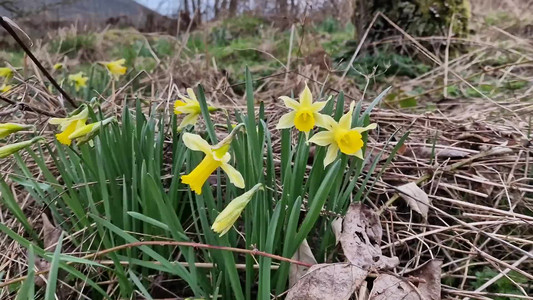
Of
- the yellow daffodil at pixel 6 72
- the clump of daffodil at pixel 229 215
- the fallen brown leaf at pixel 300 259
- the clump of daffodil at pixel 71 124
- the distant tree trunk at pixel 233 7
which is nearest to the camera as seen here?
the clump of daffodil at pixel 229 215

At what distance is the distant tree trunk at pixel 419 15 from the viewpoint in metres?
3.70

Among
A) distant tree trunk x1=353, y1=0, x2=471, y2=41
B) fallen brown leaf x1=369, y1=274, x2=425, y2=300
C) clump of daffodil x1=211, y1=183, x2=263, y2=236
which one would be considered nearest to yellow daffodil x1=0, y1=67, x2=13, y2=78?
clump of daffodil x1=211, y1=183, x2=263, y2=236

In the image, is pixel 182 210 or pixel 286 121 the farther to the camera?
pixel 182 210

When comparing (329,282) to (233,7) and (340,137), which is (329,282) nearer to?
(340,137)

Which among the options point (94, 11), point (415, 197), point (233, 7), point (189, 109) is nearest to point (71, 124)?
point (189, 109)

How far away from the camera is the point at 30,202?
141 centimetres

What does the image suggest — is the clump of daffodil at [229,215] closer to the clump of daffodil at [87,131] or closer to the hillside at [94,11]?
the clump of daffodil at [87,131]

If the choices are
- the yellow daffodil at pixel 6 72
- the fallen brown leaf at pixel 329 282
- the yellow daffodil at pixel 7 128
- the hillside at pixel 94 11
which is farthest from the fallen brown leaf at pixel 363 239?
the hillside at pixel 94 11

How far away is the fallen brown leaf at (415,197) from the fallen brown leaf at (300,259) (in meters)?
0.34

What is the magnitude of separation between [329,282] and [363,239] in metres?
0.16

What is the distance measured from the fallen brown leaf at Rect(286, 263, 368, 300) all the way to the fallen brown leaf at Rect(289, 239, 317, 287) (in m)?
0.05

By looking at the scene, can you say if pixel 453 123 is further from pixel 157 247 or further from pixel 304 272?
pixel 157 247

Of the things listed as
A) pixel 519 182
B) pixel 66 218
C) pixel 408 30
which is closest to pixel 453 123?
pixel 519 182

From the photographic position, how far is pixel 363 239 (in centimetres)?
106
